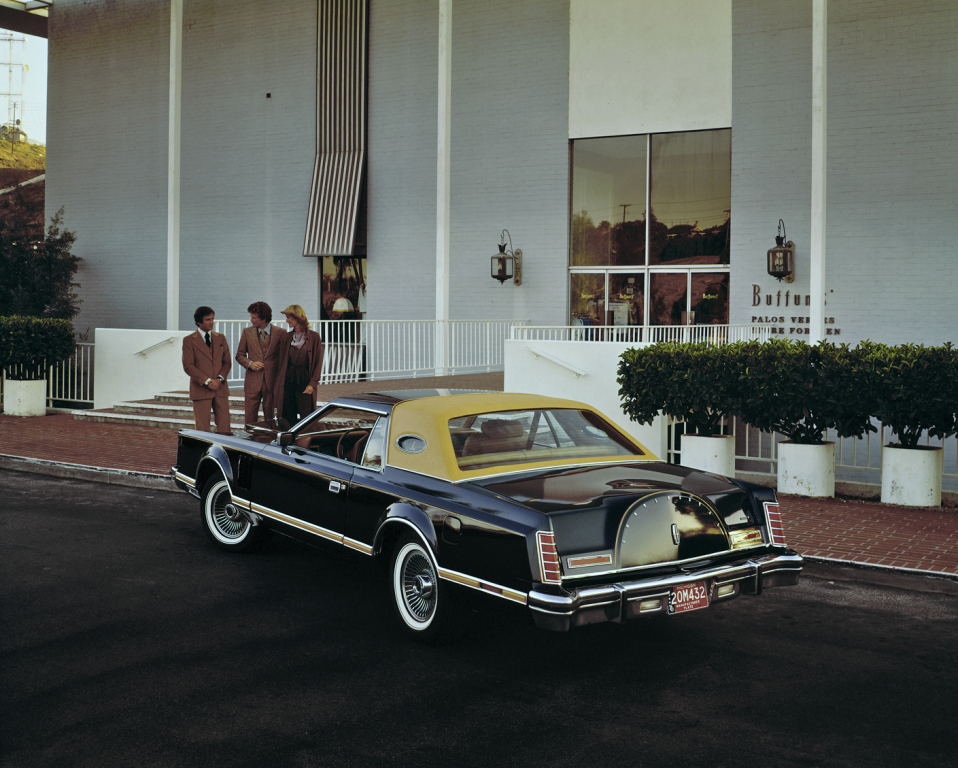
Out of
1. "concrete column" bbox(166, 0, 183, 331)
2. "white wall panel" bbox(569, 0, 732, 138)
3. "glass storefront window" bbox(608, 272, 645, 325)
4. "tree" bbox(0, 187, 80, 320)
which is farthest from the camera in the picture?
"concrete column" bbox(166, 0, 183, 331)

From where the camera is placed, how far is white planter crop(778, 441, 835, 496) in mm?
9773

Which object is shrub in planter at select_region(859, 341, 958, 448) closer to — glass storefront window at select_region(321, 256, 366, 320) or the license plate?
the license plate

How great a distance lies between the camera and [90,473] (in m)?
11.0

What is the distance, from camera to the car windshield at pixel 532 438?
5414 millimetres

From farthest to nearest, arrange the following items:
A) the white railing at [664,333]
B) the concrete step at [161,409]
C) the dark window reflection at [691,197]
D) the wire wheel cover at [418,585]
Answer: the dark window reflection at [691,197] → the white railing at [664,333] → the concrete step at [161,409] → the wire wheel cover at [418,585]

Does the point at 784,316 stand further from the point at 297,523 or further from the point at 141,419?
the point at 297,523

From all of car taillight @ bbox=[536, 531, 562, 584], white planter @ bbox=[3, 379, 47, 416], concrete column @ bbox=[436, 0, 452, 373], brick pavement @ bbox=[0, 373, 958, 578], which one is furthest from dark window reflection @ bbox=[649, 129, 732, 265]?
car taillight @ bbox=[536, 531, 562, 584]

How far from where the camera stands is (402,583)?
17.4 ft

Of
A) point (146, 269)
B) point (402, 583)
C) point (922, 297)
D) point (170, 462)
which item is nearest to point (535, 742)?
point (402, 583)

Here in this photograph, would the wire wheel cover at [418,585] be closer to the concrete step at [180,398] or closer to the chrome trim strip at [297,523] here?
the chrome trim strip at [297,523]

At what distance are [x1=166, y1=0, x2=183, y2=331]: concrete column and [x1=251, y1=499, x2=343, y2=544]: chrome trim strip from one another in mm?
16732

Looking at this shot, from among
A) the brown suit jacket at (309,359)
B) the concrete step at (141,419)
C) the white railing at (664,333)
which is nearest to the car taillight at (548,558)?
the brown suit jacket at (309,359)

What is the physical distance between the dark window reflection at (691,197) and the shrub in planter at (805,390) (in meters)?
8.01

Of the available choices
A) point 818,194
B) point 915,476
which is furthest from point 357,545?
point 818,194
